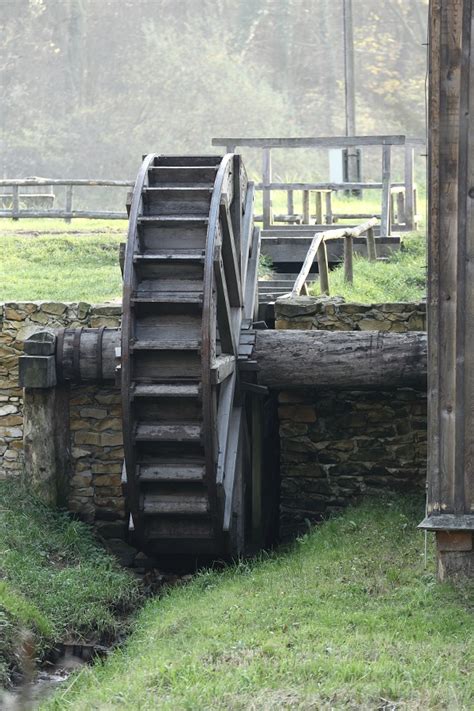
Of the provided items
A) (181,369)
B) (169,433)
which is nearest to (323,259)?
(181,369)

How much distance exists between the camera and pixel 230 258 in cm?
941

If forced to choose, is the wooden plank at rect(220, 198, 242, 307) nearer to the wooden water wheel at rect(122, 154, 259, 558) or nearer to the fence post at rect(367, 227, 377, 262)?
the wooden water wheel at rect(122, 154, 259, 558)

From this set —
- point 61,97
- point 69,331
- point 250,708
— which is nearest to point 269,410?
point 69,331

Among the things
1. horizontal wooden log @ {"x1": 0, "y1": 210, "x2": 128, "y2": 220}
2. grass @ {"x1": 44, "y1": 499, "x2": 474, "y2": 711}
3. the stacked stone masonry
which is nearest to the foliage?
horizontal wooden log @ {"x1": 0, "y1": 210, "x2": 128, "y2": 220}

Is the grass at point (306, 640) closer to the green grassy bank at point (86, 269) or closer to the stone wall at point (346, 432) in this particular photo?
the stone wall at point (346, 432)

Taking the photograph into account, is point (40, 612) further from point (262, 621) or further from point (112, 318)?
point (112, 318)

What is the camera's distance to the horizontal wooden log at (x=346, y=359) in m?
9.21

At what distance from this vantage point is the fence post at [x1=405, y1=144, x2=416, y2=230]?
15.9m

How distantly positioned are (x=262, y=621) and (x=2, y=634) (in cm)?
148

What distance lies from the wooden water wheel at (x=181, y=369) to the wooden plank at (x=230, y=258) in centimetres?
1

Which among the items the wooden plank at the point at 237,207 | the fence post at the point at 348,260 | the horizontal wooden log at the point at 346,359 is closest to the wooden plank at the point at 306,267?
the fence post at the point at 348,260

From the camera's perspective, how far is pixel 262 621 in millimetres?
6730

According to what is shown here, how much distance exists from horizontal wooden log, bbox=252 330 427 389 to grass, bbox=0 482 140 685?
6.45 feet

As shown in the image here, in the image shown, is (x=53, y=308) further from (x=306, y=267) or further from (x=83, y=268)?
(x=83, y=268)
